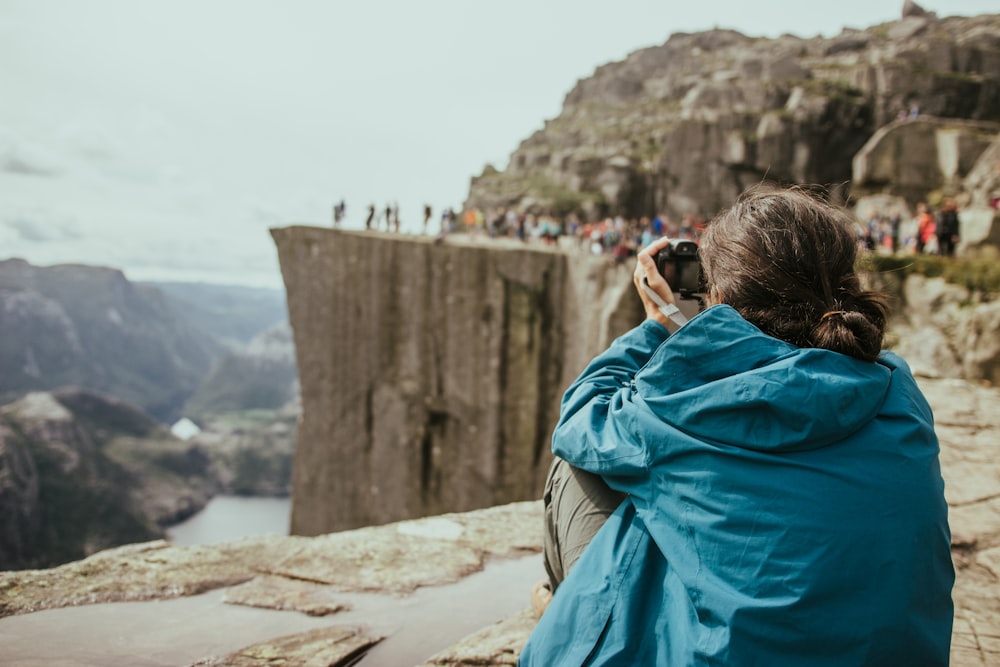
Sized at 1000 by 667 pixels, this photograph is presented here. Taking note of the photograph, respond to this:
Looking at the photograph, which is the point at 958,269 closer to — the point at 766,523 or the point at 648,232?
the point at 648,232

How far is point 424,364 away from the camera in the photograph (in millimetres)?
15953

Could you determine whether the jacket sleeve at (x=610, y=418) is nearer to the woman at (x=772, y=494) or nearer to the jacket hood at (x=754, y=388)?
the woman at (x=772, y=494)

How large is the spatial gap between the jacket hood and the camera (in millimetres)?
613

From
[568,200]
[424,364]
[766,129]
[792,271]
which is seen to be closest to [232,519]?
[568,200]

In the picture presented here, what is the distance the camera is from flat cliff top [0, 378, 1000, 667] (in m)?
2.39

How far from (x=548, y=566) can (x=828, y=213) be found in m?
1.22

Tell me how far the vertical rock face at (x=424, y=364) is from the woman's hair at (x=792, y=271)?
12322mm

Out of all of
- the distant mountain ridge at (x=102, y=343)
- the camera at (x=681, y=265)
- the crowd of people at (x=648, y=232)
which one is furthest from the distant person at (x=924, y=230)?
the distant mountain ridge at (x=102, y=343)

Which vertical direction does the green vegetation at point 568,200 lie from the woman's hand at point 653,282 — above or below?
above

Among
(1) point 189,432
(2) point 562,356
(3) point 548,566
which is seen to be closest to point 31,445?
(1) point 189,432

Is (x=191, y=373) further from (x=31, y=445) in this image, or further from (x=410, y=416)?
(x=410, y=416)

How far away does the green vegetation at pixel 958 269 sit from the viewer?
9656 millimetres

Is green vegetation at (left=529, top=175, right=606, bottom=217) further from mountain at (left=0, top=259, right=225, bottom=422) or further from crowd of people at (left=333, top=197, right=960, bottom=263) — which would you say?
mountain at (left=0, top=259, right=225, bottom=422)

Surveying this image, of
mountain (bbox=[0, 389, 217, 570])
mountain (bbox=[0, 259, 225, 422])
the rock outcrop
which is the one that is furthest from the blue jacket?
mountain (bbox=[0, 259, 225, 422])
